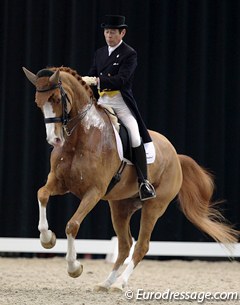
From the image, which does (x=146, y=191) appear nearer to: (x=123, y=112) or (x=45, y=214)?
(x=123, y=112)

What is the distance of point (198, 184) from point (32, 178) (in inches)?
112

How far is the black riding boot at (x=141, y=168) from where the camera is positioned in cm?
612

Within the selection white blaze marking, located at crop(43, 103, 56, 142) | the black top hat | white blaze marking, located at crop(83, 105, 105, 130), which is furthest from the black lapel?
white blaze marking, located at crop(43, 103, 56, 142)

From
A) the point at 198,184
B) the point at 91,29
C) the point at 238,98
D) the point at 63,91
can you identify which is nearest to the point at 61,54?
the point at 91,29

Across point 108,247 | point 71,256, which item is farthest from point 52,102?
point 108,247

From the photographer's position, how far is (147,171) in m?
6.30

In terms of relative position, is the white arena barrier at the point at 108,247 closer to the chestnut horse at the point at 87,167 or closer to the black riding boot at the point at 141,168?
the chestnut horse at the point at 87,167

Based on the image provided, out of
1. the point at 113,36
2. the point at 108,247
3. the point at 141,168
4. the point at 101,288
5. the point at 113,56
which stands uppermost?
the point at 113,36

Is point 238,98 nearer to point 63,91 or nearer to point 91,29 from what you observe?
point 91,29

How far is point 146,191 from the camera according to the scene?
20.4ft

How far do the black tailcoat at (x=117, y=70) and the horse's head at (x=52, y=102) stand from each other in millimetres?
572

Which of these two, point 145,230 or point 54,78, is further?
point 145,230

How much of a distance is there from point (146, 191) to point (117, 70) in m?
1.01

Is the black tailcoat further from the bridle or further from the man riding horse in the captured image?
the bridle
